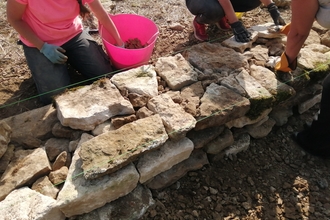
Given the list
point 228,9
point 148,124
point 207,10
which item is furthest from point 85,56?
point 228,9

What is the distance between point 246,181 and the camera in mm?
2326

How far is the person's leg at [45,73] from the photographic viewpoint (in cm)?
243

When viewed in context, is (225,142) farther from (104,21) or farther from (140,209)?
(104,21)

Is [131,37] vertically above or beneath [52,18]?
beneath

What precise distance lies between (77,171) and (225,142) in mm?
1090

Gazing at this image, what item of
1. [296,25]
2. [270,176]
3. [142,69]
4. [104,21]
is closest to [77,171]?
[142,69]

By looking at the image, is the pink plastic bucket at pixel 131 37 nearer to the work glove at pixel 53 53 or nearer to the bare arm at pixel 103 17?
the bare arm at pixel 103 17

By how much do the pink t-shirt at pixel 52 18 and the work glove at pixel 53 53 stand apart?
0.40ft

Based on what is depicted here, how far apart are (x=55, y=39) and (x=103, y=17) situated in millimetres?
416

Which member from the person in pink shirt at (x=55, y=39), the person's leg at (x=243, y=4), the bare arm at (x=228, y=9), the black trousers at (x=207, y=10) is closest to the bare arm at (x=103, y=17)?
the person in pink shirt at (x=55, y=39)

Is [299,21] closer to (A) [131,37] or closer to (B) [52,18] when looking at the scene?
(A) [131,37]

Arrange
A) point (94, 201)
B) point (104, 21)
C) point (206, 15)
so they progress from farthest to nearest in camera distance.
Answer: point (206, 15) < point (104, 21) < point (94, 201)

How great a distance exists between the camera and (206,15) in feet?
9.55

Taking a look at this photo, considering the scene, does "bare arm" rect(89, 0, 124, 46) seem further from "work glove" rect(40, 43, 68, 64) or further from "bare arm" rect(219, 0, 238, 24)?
"bare arm" rect(219, 0, 238, 24)
